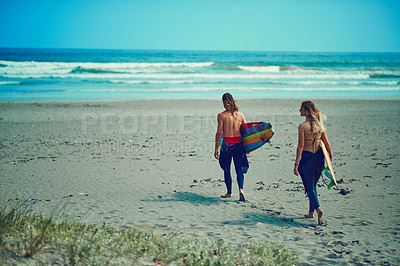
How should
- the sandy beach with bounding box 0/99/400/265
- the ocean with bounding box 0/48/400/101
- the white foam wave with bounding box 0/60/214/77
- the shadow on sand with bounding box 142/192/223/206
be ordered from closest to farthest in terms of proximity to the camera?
the sandy beach with bounding box 0/99/400/265, the shadow on sand with bounding box 142/192/223/206, the ocean with bounding box 0/48/400/101, the white foam wave with bounding box 0/60/214/77

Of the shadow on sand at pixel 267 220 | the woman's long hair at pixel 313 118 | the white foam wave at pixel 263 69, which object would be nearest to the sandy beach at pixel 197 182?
the shadow on sand at pixel 267 220

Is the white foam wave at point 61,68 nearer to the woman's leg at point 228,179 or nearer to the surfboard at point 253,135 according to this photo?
the woman's leg at point 228,179

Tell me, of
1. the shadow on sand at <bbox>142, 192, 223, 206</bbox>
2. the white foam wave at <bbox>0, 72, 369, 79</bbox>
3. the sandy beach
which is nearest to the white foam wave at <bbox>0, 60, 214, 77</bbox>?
the white foam wave at <bbox>0, 72, 369, 79</bbox>

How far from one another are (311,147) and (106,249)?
9.97 ft

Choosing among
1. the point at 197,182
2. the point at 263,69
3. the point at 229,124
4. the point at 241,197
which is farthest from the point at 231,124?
the point at 263,69

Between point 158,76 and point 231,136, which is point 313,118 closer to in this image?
point 231,136

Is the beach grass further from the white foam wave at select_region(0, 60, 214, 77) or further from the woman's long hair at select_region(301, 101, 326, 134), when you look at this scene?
the white foam wave at select_region(0, 60, 214, 77)

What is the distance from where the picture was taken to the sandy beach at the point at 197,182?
4.68 metres

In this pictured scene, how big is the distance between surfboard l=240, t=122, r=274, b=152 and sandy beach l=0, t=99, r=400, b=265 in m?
0.98

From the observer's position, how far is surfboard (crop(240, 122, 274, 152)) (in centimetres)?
577

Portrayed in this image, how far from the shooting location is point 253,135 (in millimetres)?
5785

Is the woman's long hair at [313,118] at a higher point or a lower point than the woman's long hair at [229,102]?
lower

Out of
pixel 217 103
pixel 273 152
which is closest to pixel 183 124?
pixel 273 152

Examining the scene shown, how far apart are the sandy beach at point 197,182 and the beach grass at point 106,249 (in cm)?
61
